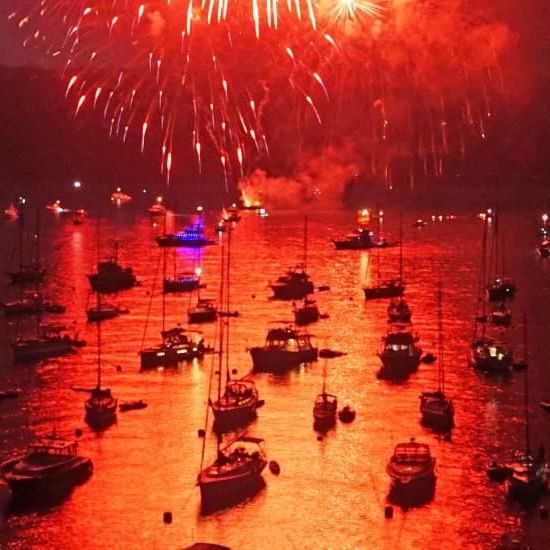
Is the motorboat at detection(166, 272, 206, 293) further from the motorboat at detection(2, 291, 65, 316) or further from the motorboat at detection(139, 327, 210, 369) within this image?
the motorboat at detection(139, 327, 210, 369)

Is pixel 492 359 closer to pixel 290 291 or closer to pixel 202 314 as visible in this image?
pixel 202 314

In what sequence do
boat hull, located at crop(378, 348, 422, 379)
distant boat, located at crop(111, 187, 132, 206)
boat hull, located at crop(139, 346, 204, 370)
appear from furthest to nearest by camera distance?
1. distant boat, located at crop(111, 187, 132, 206)
2. boat hull, located at crop(139, 346, 204, 370)
3. boat hull, located at crop(378, 348, 422, 379)

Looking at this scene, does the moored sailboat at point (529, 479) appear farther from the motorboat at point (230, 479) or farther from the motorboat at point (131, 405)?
the motorboat at point (131, 405)

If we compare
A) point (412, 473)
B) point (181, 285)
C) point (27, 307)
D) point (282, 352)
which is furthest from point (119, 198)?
point (412, 473)

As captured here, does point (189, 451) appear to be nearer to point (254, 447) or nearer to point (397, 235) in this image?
point (254, 447)

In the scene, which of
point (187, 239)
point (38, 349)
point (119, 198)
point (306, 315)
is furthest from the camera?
point (119, 198)

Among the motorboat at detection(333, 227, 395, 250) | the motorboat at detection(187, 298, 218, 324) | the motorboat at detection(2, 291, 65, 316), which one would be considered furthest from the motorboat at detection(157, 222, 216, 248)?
the motorboat at detection(187, 298, 218, 324)
